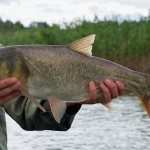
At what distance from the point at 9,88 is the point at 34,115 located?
1.74ft

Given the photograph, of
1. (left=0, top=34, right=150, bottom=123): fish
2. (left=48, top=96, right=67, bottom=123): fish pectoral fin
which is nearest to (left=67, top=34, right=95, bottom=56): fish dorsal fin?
(left=0, top=34, right=150, bottom=123): fish

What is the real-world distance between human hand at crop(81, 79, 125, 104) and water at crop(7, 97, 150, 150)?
5463 millimetres

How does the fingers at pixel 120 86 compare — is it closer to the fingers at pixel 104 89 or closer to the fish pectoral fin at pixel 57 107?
the fingers at pixel 104 89

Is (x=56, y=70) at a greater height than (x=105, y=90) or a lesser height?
greater

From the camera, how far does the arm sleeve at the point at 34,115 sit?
12.5 ft

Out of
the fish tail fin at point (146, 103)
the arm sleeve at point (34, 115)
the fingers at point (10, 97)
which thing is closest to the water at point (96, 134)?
the arm sleeve at point (34, 115)

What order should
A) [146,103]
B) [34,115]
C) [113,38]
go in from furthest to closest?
1. [113,38]
2. [34,115]
3. [146,103]

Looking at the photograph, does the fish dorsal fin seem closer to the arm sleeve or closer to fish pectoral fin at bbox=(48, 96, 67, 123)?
fish pectoral fin at bbox=(48, 96, 67, 123)

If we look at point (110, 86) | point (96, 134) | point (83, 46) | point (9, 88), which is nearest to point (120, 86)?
point (110, 86)

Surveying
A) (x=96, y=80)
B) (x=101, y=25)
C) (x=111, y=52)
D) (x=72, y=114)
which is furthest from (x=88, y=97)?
(x=101, y=25)

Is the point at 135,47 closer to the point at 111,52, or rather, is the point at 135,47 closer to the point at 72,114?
the point at 111,52

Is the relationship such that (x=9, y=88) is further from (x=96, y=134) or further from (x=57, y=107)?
(x=96, y=134)

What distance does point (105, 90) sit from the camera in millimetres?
3584

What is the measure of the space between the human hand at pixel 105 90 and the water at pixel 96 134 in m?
5.46
